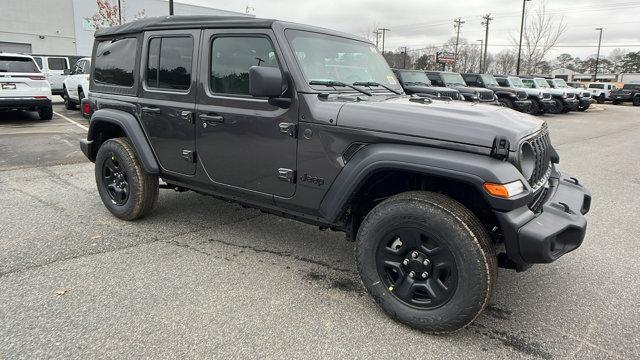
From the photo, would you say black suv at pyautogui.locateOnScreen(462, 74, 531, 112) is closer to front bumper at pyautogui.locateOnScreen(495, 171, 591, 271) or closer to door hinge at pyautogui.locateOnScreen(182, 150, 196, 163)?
front bumper at pyautogui.locateOnScreen(495, 171, 591, 271)

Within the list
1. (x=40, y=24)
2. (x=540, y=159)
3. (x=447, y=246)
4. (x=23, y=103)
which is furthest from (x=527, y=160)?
(x=40, y=24)

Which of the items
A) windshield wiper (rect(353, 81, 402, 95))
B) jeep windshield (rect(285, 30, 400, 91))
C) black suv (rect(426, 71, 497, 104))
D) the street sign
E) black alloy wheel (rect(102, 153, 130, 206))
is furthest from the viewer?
the street sign

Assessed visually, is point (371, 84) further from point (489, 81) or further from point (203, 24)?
point (489, 81)

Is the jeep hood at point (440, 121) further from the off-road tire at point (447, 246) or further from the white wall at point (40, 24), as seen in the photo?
the white wall at point (40, 24)

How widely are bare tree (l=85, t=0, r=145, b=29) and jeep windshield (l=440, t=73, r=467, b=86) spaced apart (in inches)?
1102

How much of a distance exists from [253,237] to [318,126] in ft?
5.55

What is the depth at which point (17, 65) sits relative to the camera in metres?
11.5

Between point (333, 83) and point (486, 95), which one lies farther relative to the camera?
point (486, 95)

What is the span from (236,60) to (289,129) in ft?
2.62

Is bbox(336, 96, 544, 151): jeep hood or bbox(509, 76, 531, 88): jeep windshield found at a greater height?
bbox(509, 76, 531, 88): jeep windshield

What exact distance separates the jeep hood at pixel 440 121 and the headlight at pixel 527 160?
9 cm

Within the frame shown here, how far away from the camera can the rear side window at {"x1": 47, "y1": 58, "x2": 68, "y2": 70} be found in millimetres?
20438

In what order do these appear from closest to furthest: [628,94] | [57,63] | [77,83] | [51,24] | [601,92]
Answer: [77,83] → [57,63] → [628,94] → [601,92] → [51,24]

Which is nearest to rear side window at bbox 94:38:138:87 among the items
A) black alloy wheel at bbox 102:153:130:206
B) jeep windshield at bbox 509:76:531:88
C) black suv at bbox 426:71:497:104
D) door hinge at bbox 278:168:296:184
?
black alloy wheel at bbox 102:153:130:206
